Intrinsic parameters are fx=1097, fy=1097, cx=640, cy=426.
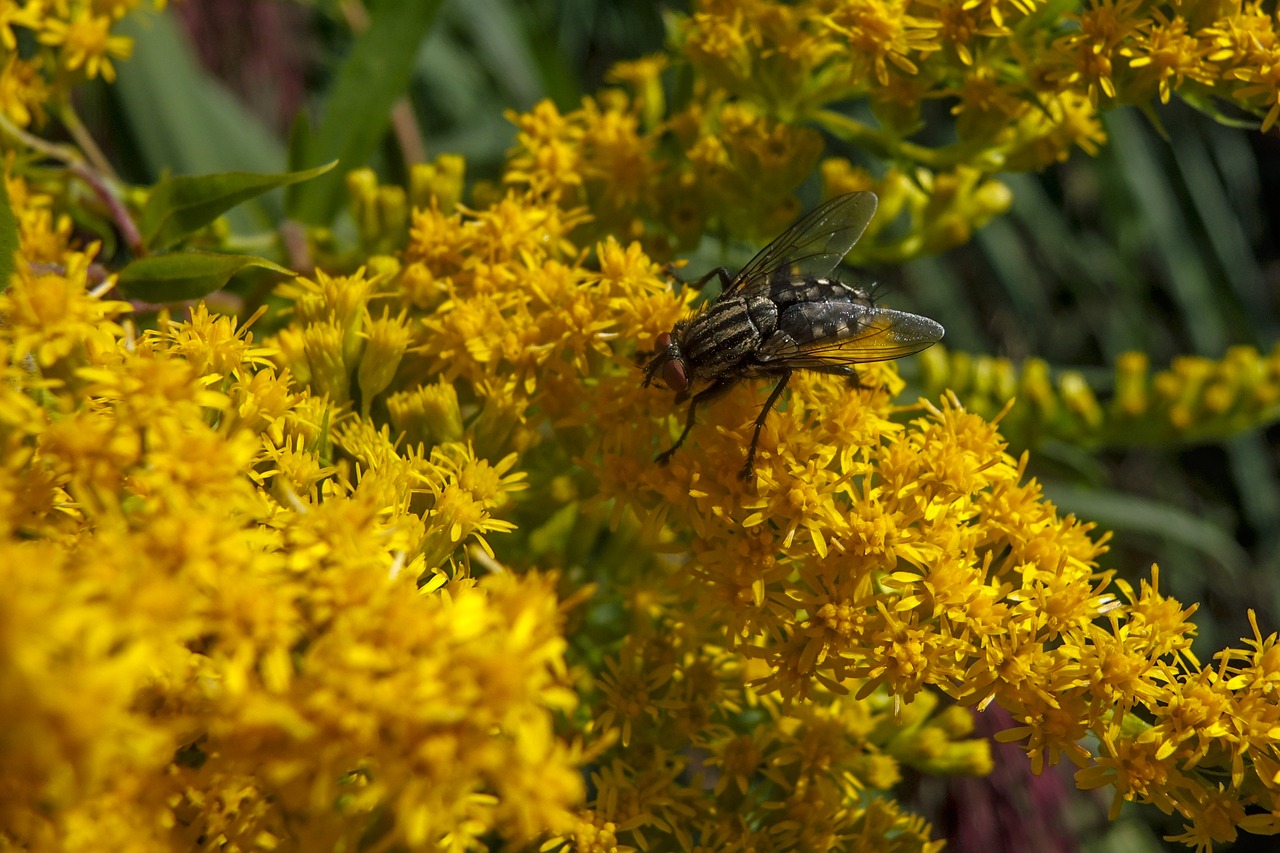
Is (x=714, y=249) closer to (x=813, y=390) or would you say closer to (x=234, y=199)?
(x=813, y=390)

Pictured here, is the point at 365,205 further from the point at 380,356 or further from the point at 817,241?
the point at 817,241

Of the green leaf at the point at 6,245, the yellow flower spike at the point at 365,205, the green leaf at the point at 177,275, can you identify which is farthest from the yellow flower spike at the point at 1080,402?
the green leaf at the point at 6,245

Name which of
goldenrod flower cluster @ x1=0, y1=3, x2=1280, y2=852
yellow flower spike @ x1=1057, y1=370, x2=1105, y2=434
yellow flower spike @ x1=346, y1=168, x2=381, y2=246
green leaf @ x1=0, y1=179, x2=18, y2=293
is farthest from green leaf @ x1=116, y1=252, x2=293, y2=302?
yellow flower spike @ x1=1057, y1=370, x2=1105, y2=434

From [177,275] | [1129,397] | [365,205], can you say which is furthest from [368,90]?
[1129,397]

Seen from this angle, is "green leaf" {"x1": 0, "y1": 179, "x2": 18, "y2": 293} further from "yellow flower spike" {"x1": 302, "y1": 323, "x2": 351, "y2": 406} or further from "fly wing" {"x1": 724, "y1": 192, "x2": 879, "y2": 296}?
"fly wing" {"x1": 724, "y1": 192, "x2": 879, "y2": 296}

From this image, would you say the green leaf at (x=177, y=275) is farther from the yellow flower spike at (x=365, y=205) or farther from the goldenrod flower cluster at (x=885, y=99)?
the goldenrod flower cluster at (x=885, y=99)
